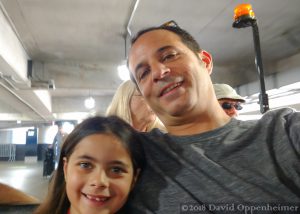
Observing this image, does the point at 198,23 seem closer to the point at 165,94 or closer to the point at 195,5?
the point at 195,5

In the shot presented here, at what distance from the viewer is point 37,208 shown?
3.71ft

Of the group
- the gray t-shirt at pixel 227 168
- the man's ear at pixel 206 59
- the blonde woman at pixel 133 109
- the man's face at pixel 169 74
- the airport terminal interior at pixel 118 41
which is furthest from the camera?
the airport terminal interior at pixel 118 41

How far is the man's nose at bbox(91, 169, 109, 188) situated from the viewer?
0.89m

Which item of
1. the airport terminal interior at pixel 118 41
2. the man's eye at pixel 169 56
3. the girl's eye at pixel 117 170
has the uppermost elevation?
the airport terminal interior at pixel 118 41

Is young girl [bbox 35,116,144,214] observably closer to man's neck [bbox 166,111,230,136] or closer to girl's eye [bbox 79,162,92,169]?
girl's eye [bbox 79,162,92,169]

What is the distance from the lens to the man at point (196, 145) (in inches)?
33.5

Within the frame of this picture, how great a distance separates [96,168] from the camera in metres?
0.92

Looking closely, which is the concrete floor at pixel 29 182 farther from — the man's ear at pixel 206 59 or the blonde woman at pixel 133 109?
the man's ear at pixel 206 59

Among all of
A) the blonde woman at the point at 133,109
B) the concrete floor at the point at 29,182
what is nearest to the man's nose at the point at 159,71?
the blonde woman at the point at 133,109

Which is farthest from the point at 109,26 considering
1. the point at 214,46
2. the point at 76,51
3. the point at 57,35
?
the point at 214,46

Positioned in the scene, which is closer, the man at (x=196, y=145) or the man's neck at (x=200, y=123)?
the man at (x=196, y=145)

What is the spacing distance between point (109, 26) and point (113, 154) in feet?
9.05

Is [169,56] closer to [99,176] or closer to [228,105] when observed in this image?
[99,176]

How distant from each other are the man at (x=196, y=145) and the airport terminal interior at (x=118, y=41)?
63 centimetres
